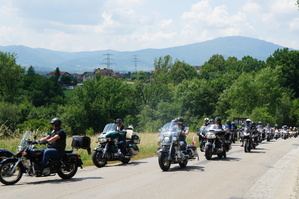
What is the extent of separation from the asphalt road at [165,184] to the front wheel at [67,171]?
205 mm

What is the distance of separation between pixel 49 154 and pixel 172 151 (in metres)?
4.52

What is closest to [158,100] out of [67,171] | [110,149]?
[110,149]

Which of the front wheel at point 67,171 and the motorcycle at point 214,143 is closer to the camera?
the front wheel at point 67,171

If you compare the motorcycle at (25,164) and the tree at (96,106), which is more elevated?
the tree at (96,106)

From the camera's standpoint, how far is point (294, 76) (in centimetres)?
9325

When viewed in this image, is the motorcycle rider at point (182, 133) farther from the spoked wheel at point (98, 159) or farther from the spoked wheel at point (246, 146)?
the spoked wheel at point (246, 146)

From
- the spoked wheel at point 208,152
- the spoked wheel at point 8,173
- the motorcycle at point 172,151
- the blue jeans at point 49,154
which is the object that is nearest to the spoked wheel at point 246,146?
the spoked wheel at point 208,152

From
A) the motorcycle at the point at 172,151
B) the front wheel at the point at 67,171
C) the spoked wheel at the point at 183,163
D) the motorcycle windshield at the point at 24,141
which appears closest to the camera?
the motorcycle windshield at the point at 24,141

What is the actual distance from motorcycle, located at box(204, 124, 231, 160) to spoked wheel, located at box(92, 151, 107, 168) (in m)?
4.90

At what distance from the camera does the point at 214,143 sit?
A: 18.5 metres

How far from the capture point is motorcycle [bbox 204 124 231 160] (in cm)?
1816

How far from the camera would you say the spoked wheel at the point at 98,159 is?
15633 millimetres

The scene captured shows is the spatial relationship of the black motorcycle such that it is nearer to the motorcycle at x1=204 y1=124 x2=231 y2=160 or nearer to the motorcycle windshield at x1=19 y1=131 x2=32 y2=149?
the motorcycle at x1=204 y1=124 x2=231 y2=160

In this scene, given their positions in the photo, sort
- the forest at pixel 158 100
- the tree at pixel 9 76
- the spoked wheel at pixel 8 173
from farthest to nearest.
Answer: the tree at pixel 9 76 < the forest at pixel 158 100 < the spoked wheel at pixel 8 173
